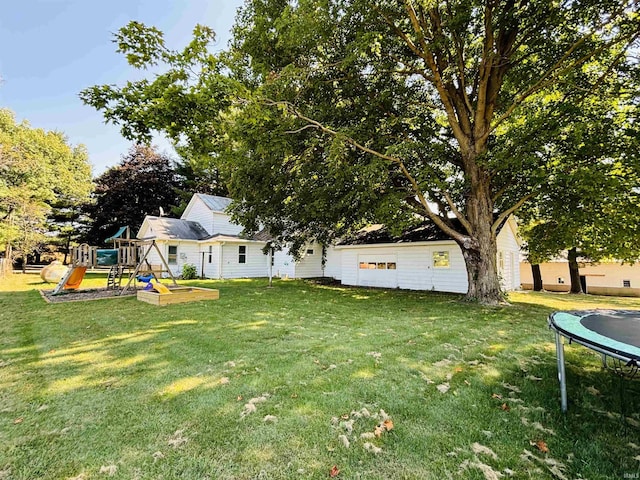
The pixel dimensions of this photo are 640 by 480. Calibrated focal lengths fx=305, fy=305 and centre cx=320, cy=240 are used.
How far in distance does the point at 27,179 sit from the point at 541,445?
74.8 ft

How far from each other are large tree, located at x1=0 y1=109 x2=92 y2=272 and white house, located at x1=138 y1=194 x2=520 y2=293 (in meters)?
5.64

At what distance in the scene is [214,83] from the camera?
503 centimetres

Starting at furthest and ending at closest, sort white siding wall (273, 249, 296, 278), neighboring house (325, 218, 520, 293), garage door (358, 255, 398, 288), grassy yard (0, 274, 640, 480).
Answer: white siding wall (273, 249, 296, 278), garage door (358, 255, 398, 288), neighboring house (325, 218, 520, 293), grassy yard (0, 274, 640, 480)

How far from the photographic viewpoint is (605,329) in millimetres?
3027

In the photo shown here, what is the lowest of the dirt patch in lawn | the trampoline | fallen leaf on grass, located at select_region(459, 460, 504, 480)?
fallen leaf on grass, located at select_region(459, 460, 504, 480)

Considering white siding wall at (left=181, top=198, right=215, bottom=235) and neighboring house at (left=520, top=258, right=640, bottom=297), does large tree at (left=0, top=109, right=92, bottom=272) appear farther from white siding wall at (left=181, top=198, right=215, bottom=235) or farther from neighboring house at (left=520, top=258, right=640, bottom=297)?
neighboring house at (left=520, top=258, right=640, bottom=297)

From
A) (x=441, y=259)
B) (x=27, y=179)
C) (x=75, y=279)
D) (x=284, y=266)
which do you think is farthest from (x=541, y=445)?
(x=27, y=179)

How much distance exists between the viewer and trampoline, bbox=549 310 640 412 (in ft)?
7.47

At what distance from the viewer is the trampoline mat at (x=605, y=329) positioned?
2.33 m

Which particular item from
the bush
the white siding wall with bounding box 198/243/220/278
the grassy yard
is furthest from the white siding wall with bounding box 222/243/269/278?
the grassy yard

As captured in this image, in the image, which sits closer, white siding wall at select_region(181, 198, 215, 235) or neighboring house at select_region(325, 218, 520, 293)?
neighboring house at select_region(325, 218, 520, 293)

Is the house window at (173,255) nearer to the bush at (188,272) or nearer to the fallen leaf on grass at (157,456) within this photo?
the bush at (188,272)

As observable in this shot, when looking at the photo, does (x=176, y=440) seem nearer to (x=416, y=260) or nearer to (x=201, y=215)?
(x=416, y=260)

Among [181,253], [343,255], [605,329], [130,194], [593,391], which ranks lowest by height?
[593,391]
